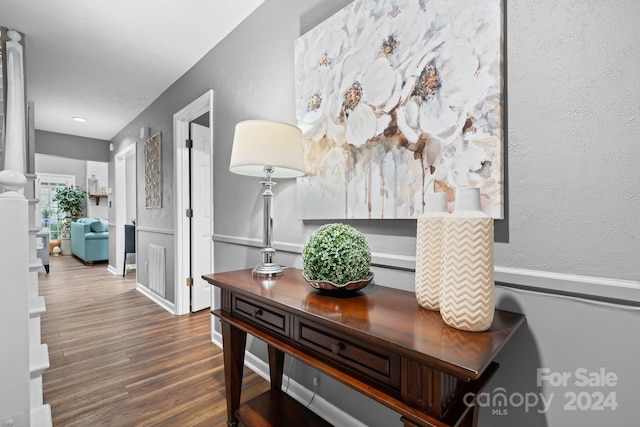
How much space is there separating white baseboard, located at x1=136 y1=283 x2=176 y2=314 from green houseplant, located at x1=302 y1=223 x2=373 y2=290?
267cm

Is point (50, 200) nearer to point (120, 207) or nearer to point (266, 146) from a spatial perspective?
point (120, 207)

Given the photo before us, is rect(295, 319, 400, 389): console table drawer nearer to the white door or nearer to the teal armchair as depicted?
the white door

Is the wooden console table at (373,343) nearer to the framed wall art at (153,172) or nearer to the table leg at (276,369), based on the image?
the table leg at (276,369)

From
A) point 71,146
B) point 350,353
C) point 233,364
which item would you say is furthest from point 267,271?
point 71,146

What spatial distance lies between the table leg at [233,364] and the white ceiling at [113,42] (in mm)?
2062

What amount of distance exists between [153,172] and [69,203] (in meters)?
5.99

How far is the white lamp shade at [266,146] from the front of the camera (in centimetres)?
139

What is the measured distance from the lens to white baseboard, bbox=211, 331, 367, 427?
142cm

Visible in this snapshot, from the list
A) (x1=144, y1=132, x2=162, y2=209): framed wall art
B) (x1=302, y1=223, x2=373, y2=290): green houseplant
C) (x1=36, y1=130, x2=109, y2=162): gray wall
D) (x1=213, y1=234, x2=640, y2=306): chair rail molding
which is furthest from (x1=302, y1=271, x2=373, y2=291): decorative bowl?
(x1=36, y1=130, x2=109, y2=162): gray wall

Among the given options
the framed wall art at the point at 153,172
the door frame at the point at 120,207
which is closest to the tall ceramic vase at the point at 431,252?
the framed wall art at the point at 153,172

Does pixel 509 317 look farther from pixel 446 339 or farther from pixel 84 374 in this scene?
pixel 84 374

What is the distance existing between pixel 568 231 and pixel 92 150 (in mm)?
6868

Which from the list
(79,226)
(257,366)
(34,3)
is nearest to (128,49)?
(34,3)

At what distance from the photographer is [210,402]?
1.71m
